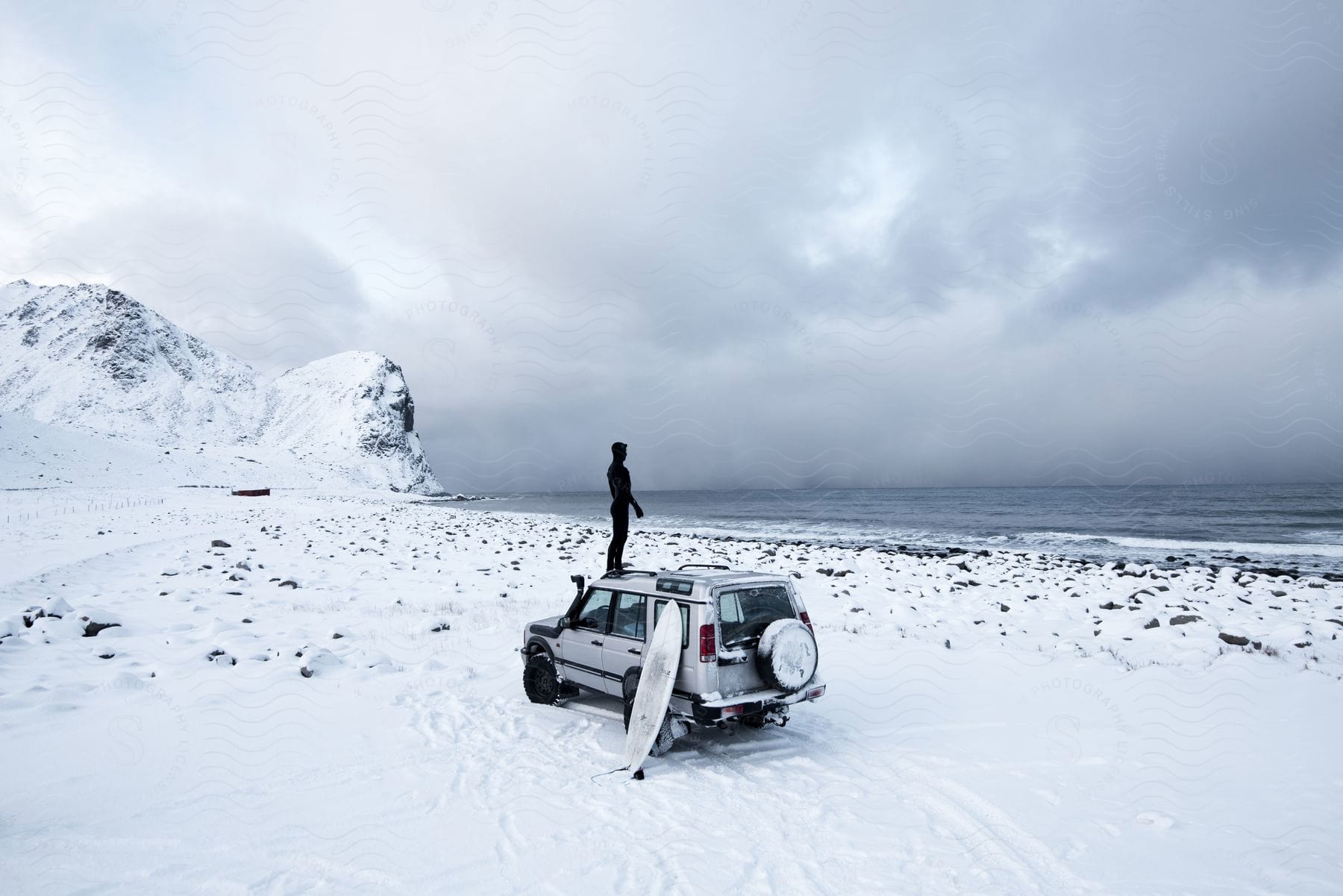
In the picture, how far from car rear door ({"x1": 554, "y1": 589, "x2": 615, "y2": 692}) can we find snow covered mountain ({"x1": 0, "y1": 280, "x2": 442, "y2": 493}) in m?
127

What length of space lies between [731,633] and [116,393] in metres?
198

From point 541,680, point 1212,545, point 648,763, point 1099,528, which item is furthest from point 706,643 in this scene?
point 1099,528

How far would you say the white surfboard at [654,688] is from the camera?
681 centimetres

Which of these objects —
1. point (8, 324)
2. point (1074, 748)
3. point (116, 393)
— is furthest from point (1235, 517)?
point (8, 324)

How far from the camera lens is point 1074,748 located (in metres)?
7.30

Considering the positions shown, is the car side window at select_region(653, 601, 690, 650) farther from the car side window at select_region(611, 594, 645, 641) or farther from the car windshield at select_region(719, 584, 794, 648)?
the car side window at select_region(611, 594, 645, 641)

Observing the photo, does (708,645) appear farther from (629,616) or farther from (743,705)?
(629,616)

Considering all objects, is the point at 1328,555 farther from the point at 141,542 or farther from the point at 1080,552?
the point at 141,542

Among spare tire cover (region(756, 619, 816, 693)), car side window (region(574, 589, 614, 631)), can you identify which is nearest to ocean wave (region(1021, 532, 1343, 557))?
spare tire cover (region(756, 619, 816, 693))

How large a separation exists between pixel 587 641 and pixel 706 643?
7.65ft

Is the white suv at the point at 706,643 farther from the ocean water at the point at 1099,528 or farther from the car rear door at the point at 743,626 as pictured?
the ocean water at the point at 1099,528

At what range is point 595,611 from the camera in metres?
8.62

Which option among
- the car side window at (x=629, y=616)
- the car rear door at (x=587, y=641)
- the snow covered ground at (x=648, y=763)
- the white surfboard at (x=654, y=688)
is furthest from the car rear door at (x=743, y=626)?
the car rear door at (x=587, y=641)

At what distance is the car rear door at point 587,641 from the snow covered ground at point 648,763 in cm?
64
